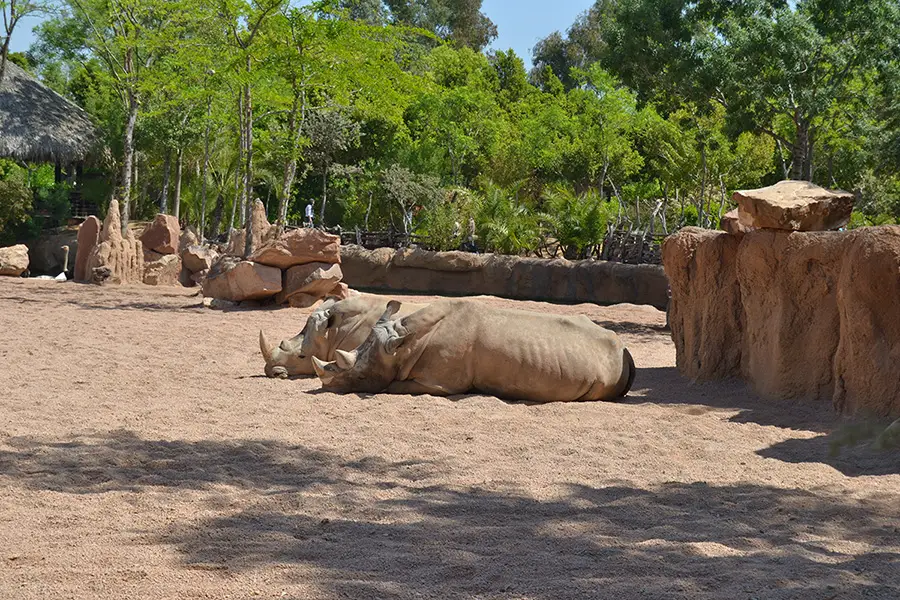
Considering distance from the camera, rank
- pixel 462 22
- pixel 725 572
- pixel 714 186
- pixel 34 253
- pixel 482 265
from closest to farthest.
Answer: pixel 725 572
pixel 482 265
pixel 34 253
pixel 714 186
pixel 462 22

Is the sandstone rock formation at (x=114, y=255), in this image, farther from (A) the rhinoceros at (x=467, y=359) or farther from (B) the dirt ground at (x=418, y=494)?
(A) the rhinoceros at (x=467, y=359)

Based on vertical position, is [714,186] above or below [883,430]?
above

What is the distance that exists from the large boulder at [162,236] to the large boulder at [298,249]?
6.16 m

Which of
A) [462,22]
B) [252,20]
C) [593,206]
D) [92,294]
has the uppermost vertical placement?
[462,22]

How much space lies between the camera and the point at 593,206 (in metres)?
27.4

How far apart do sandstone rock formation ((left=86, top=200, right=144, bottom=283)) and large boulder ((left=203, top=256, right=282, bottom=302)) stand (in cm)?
472

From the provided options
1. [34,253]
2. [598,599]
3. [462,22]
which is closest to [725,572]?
[598,599]

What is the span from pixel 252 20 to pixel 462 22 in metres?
47.8

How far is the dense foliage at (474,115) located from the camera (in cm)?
1628

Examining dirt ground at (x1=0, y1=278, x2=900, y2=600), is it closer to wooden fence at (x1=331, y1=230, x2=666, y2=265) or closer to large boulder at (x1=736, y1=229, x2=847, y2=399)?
large boulder at (x1=736, y1=229, x2=847, y2=399)

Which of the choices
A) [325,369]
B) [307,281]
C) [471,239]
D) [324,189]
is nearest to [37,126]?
[324,189]

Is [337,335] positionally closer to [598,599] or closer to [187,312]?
[598,599]

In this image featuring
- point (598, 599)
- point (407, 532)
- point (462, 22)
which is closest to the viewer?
point (598, 599)

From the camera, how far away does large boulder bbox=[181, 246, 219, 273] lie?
22.6m
